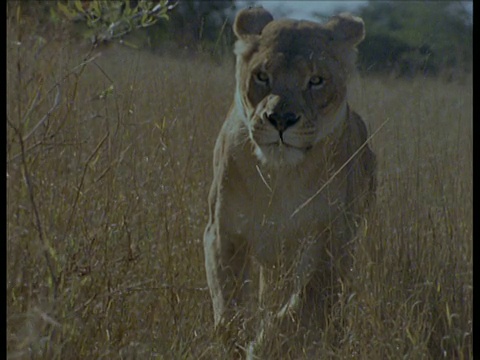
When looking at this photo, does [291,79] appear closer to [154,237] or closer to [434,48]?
[434,48]

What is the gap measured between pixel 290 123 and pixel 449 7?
37.0 inches

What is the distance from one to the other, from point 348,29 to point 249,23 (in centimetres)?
41

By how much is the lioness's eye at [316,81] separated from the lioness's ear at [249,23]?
393 mm

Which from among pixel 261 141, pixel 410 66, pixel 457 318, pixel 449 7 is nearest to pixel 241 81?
pixel 261 141

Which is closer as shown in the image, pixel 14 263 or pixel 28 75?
pixel 14 263

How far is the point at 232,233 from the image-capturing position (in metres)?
3.54

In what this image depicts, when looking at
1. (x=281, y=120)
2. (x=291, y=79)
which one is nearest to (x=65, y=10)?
(x=281, y=120)

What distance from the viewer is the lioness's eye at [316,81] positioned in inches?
139

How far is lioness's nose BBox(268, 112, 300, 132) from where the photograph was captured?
10.8ft

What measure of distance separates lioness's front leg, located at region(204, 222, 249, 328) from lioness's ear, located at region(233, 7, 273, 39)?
79 centimetres

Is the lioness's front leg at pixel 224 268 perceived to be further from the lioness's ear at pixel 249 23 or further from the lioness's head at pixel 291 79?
the lioness's ear at pixel 249 23

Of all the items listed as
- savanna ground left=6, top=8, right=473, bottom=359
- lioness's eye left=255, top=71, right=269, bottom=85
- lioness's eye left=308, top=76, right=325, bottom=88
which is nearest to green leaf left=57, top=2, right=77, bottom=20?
savanna ground left=6, top=8, right=473, bottom=359

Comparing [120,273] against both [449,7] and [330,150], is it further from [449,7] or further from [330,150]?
[449,7]
